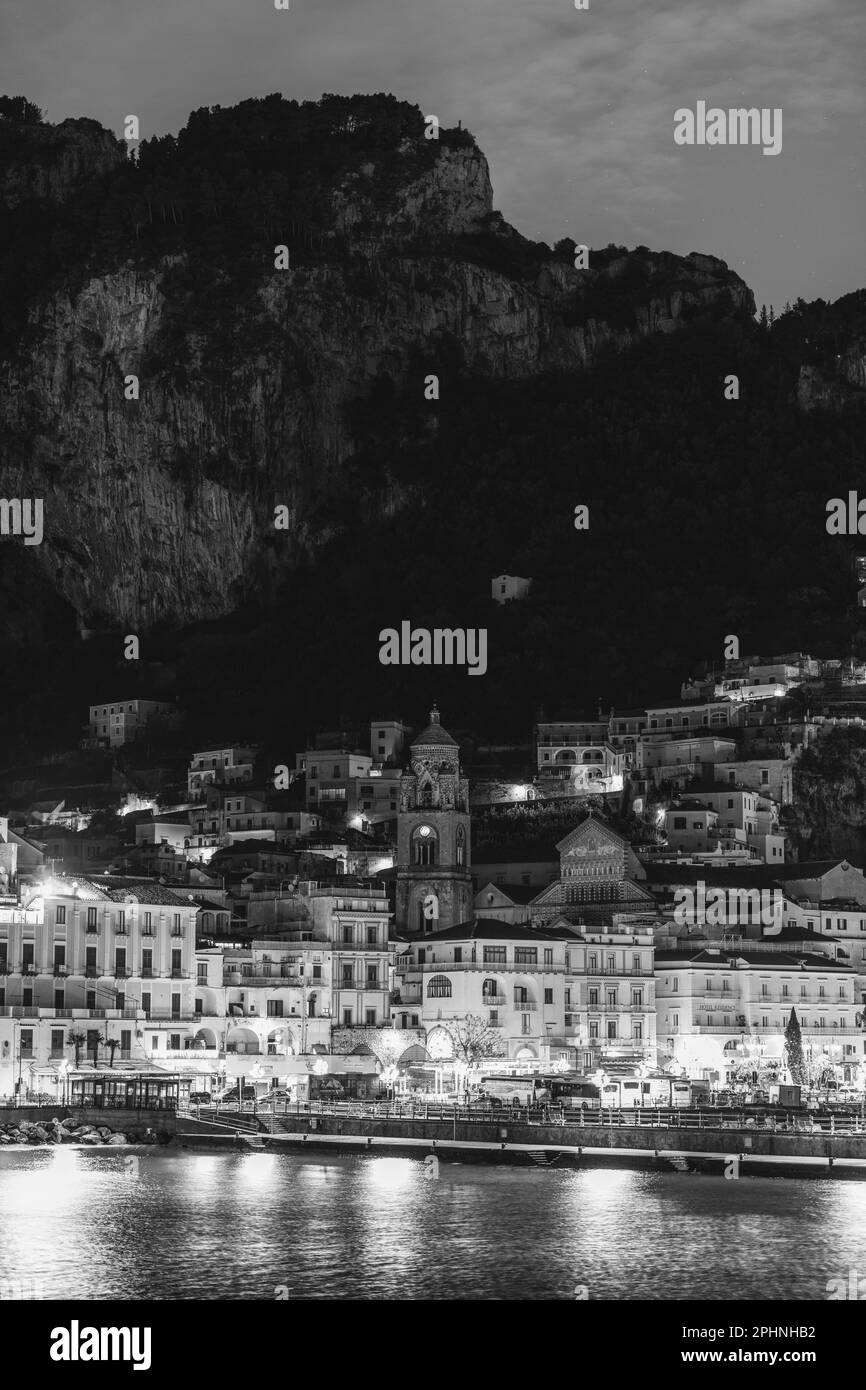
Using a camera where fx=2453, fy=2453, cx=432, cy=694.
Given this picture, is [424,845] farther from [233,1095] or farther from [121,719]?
[121,719]

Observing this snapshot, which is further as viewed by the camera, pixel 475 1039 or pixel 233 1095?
pixel 475 1039

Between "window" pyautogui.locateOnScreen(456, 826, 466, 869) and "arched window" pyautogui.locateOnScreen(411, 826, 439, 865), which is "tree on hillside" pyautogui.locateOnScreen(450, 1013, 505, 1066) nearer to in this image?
"arched window" pyautogui.locateOnScreen(411, 826, 439, 865)

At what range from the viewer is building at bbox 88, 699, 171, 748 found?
18575cm

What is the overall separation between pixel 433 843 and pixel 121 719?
70362 millimetres

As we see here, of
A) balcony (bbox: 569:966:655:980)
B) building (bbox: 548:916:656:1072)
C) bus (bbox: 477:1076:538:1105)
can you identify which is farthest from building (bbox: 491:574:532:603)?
bus (bbox: 477:1076:538:1105)

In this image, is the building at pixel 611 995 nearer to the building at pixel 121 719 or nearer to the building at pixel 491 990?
the building at pixel 491 990

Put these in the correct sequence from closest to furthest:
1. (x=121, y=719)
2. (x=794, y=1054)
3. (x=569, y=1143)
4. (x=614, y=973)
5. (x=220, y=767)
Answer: (x=569, y=1143)
(x=794, y=1054)
(x=614, y=973)
(x=220, y=767)
(x=121, y=719)

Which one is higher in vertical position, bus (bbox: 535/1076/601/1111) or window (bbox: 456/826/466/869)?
window (bbox: 456/826/466/869)

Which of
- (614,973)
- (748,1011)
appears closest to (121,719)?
(614,973)

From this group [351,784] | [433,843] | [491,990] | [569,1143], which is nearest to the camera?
[569,1143]

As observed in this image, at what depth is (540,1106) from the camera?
8931 cm

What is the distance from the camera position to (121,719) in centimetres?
18700
